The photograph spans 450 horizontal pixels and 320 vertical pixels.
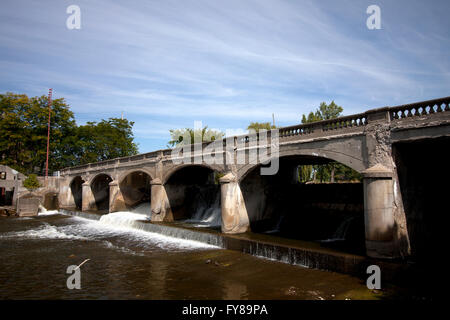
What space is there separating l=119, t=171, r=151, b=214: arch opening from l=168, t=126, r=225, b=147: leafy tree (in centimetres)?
640

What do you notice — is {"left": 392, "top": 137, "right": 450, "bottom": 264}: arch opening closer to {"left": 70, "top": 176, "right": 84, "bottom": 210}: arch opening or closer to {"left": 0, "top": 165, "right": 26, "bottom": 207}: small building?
{"left": 0, "top": 165, "right": 26, "bottom": 207}: small building

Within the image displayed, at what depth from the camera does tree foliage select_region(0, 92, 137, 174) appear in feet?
141

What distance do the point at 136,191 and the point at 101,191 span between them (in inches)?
327

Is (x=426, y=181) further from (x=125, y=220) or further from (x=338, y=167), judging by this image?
(x=338, y=167)

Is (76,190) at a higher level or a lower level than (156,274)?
higher

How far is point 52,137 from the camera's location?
4603 cm

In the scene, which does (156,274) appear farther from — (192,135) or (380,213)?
(192,135)

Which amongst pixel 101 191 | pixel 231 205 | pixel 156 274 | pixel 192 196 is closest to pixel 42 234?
pixel 192 196

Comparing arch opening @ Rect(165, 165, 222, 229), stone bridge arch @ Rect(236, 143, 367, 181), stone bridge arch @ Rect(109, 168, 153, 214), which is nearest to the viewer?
stone bridge arch @ Rect(236, 143, 367, 181)

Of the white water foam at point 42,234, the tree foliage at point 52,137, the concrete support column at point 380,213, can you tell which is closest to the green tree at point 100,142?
the tree foliage at point 52,137

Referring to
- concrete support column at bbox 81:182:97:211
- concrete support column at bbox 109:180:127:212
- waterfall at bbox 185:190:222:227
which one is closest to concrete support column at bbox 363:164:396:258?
waterfall at bbox 185:190:222:227

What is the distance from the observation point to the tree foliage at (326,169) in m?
34.4

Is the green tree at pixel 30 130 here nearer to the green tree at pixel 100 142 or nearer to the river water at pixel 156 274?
the green tree at pixel 100 142
